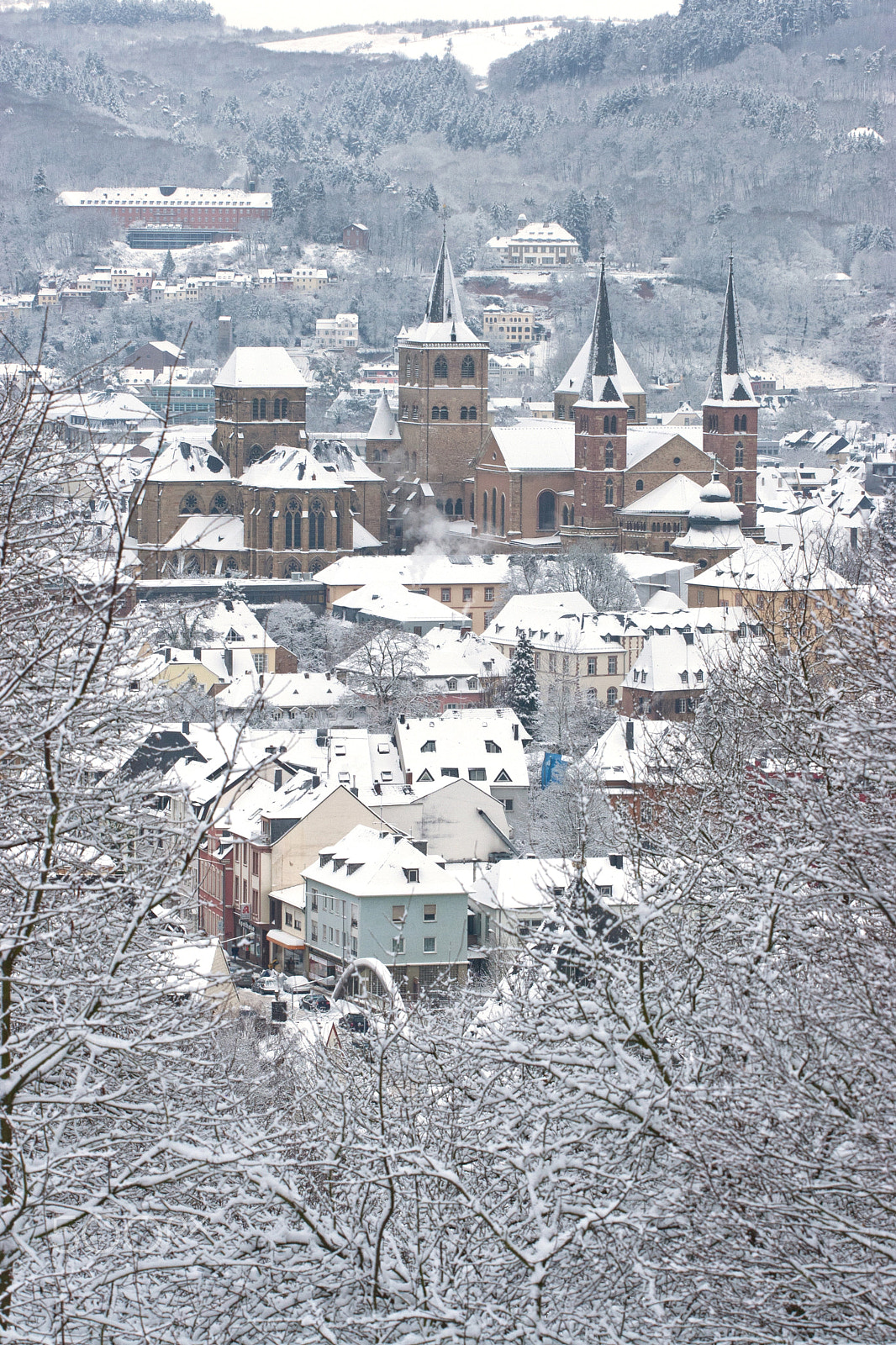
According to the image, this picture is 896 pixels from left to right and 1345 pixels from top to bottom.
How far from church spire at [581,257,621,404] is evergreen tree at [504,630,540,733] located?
22.1 meters

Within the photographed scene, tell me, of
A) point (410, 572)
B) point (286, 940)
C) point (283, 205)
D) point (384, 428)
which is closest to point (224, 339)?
point (283, 205)

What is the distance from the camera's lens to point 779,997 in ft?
30.3

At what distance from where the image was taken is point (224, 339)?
138125 millimetres

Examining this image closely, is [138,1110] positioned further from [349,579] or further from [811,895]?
[349,579]

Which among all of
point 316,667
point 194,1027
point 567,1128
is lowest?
point 316,667

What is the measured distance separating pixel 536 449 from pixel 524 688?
26.6 meters

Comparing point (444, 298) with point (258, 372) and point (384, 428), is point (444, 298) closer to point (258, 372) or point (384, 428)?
point (384, 428)

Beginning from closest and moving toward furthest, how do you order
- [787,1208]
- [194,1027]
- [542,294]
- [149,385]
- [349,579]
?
1. [787,1208]
2. [194,1027]
3. [349,579]
4. [149,385]
5. [542,294]

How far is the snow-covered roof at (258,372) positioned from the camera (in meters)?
81.7

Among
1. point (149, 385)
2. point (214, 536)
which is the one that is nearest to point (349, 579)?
point (214, 536)

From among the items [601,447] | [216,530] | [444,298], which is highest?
[444,298]

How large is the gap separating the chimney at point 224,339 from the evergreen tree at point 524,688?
78.4 meters

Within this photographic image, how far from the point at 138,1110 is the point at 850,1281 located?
8.58 feet

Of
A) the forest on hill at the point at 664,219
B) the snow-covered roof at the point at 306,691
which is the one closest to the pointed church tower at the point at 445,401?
Result: the snow-covered roof at the point at 306,691
